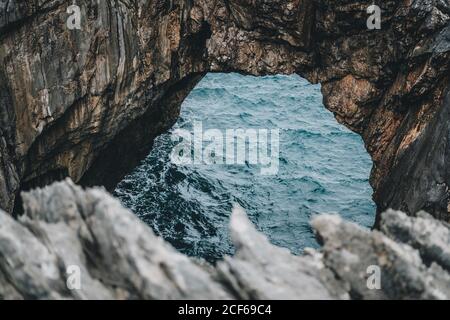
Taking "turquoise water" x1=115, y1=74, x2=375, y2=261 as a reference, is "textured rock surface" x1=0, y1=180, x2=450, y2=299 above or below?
above

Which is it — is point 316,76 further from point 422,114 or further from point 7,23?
point 7,23

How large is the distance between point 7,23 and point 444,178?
71.0ft

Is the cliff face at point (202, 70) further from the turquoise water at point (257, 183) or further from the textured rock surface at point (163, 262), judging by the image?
the textured rock surface at point (163, 262)

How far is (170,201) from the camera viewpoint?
44188mm

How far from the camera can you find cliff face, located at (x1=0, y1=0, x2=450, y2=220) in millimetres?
27391

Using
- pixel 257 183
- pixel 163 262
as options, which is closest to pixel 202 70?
pixel 257 183

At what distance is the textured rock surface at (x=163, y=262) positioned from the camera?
1479 centimetres

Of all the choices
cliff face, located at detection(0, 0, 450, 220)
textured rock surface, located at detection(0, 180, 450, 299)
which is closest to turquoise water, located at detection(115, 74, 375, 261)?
cliff face, located at detection(0, 0, 450, 220)

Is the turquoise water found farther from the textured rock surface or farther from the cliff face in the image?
the textured rock surface

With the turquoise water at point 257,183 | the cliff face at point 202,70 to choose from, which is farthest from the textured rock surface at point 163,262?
the turquoise water at point 257,183

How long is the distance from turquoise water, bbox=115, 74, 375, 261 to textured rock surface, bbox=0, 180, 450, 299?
22.1 m

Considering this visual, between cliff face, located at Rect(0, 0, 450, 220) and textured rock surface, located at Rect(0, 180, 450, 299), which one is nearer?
textured rock surface, located at Rect(0, 180, 450, 299)

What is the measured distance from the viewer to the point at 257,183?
49719 mm

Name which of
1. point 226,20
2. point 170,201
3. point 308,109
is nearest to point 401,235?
point 226,20
